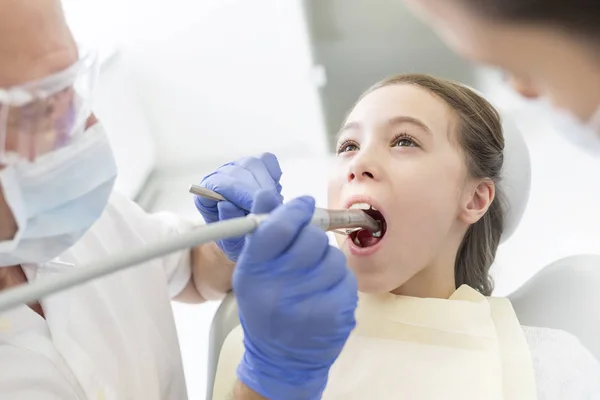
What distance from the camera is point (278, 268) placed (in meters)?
0.91

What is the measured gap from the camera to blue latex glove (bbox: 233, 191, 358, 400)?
900 mm

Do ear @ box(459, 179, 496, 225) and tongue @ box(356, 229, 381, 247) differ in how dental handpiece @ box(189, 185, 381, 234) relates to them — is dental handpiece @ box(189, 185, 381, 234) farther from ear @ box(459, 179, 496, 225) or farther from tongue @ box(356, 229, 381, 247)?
ear @ box(459, 179, 496, 225)

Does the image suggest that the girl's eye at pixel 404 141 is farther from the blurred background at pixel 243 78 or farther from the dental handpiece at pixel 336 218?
the blurred background at pixel 243 78

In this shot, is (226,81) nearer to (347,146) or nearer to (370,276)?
(347,146)

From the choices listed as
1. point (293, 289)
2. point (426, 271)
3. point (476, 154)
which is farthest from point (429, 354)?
point (293, 289)

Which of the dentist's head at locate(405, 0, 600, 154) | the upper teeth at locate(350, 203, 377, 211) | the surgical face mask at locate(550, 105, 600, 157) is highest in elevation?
the dentist's head at locate(405, 0, 600, 154)

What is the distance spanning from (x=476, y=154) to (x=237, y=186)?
540mm

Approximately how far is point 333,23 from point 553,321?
6.48ft

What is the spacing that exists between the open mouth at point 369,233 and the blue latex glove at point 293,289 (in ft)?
1.18

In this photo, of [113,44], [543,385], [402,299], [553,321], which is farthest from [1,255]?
[113,44]

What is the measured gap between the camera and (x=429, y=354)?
53.6 inches

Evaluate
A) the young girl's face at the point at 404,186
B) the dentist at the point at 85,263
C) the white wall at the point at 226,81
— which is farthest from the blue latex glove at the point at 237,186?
the white wall at the point at 226,81

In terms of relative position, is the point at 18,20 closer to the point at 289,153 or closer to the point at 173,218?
the point at 173,218

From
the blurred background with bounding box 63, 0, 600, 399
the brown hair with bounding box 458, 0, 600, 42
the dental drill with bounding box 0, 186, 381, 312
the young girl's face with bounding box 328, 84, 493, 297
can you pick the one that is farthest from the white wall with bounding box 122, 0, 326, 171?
the brown hair with bounding box 458, 0, 600, 42
